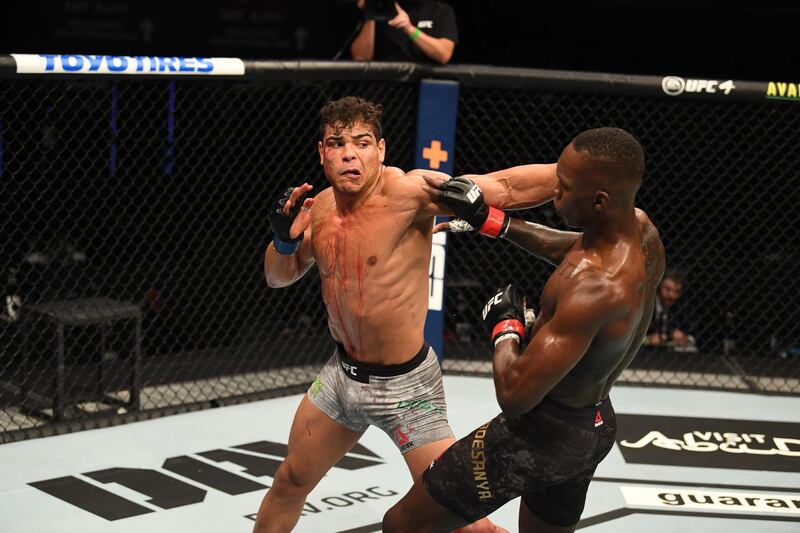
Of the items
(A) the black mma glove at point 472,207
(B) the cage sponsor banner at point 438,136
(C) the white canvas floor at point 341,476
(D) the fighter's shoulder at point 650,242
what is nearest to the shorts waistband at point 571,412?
(D) the fighter's shoulder at point 650,242

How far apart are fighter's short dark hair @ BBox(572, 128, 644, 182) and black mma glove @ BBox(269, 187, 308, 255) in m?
0.94

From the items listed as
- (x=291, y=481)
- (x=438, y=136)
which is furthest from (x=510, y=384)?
(x=438, y=136)

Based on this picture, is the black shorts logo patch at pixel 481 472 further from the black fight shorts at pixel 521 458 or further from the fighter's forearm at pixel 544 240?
the fighter's forearm at pixel 544 240

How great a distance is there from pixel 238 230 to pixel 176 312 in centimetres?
84

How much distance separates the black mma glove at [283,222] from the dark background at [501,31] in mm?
4596

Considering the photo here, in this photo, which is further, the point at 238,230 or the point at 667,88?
the point at 238,230

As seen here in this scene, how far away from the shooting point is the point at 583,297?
8.43 ft

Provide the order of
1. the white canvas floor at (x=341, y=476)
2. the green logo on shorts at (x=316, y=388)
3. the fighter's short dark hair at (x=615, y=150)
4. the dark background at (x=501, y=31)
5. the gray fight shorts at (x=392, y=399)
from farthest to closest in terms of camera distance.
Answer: the dark background at (x=501, y=31) < the white canvas floor at (x=341, y=476) < the green logo on shorts at (x=316, y=388) < the gray fight shorts at (x=392, y=399) < the fighter's short dark hair at (x=615, y=150)

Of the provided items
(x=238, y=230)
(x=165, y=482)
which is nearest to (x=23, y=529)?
(x=165, y=482)

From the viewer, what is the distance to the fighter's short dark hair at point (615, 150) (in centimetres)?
254

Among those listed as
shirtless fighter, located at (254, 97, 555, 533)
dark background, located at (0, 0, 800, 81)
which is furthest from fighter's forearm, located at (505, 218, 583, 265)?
dark background, located at (0, 0, 800, 81)

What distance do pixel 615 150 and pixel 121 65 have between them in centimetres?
268

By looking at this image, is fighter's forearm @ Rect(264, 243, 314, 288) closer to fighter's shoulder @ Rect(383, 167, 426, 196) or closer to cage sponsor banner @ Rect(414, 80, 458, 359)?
fighter's shoulder @ Rect(383, 167, 426, 196)

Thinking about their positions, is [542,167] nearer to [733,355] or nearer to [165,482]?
[165,482]
